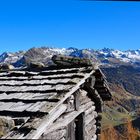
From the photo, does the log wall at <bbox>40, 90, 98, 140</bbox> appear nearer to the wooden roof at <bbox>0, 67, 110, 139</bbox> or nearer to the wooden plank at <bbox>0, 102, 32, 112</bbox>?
the wooden roof at <bbox>0, 67, 110, 139</bbox>

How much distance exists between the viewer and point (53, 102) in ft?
25.4

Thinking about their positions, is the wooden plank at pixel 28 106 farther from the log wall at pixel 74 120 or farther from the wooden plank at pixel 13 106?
the log wall at pixel 74 120

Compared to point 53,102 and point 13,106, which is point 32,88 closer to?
point 13,106

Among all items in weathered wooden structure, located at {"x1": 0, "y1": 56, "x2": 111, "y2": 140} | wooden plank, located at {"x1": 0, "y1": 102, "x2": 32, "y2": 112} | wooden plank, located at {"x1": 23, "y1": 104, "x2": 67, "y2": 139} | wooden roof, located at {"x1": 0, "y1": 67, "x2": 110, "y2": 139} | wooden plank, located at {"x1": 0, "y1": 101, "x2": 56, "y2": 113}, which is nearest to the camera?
wooden plank, located at {"x1": 23, "y1": 104, "x2": 67, "y2": 139}

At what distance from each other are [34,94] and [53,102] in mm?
829

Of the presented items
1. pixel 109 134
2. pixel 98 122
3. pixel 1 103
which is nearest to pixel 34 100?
pixel 1 103

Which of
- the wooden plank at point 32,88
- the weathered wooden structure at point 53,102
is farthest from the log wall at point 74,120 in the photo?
the wooden plank at point 32,88

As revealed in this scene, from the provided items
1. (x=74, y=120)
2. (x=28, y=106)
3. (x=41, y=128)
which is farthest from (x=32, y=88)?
(x=41, y=128)

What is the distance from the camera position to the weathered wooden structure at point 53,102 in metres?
7.16

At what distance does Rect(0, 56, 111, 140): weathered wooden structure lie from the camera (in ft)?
23.5

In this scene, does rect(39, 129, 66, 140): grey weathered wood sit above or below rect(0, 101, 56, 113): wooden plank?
below

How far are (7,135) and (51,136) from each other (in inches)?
86.1

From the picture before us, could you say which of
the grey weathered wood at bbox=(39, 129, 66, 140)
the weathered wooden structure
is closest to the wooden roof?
the weathered wooden structure

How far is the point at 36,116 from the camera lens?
720 centimetres
